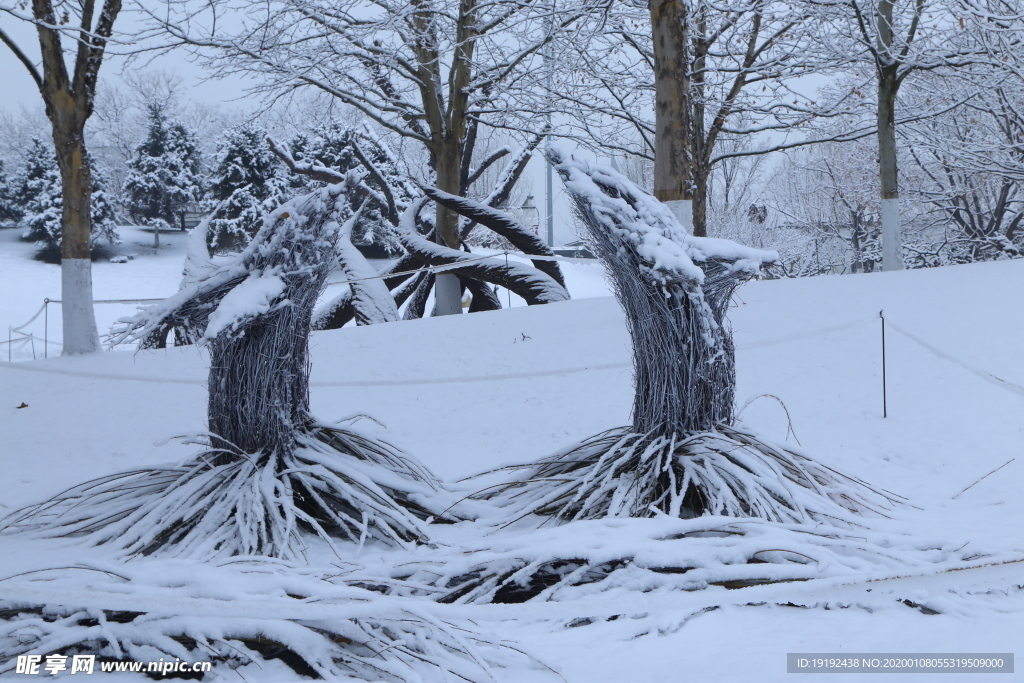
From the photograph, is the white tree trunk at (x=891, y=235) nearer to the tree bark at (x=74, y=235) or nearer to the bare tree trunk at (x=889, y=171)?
the bare tree trunk at (x=889, y=171)

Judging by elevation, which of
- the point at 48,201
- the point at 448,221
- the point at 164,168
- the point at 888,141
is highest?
the point at 164,168

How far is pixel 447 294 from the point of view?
39.0ft

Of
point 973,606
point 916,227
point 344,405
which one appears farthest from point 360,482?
point 916,227

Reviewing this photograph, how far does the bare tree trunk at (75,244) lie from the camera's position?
8.45 meters

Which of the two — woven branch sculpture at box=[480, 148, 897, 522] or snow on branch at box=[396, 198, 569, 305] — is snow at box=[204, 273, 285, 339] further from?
snow on branch at box=[396, 198, 569, 305]

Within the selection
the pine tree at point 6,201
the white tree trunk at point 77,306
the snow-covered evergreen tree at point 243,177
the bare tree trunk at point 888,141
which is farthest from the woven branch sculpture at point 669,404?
the pine tree at point 6,201

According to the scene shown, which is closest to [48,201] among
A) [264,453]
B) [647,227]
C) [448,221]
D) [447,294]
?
[448,221]

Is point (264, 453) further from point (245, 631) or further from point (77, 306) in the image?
point (77, 306)

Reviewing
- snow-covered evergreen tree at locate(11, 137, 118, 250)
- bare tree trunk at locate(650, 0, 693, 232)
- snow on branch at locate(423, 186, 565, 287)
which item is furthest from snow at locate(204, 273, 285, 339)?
snow-covered evergreen tree at locate(11, 137, 118, 250)

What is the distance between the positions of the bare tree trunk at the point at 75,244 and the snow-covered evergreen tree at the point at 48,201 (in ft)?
51.8

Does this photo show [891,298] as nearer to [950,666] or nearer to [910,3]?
[910,3]

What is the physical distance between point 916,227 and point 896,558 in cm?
1498

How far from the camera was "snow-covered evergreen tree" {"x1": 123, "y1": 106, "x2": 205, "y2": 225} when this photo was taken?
25.3m

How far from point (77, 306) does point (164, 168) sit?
61.5ft
